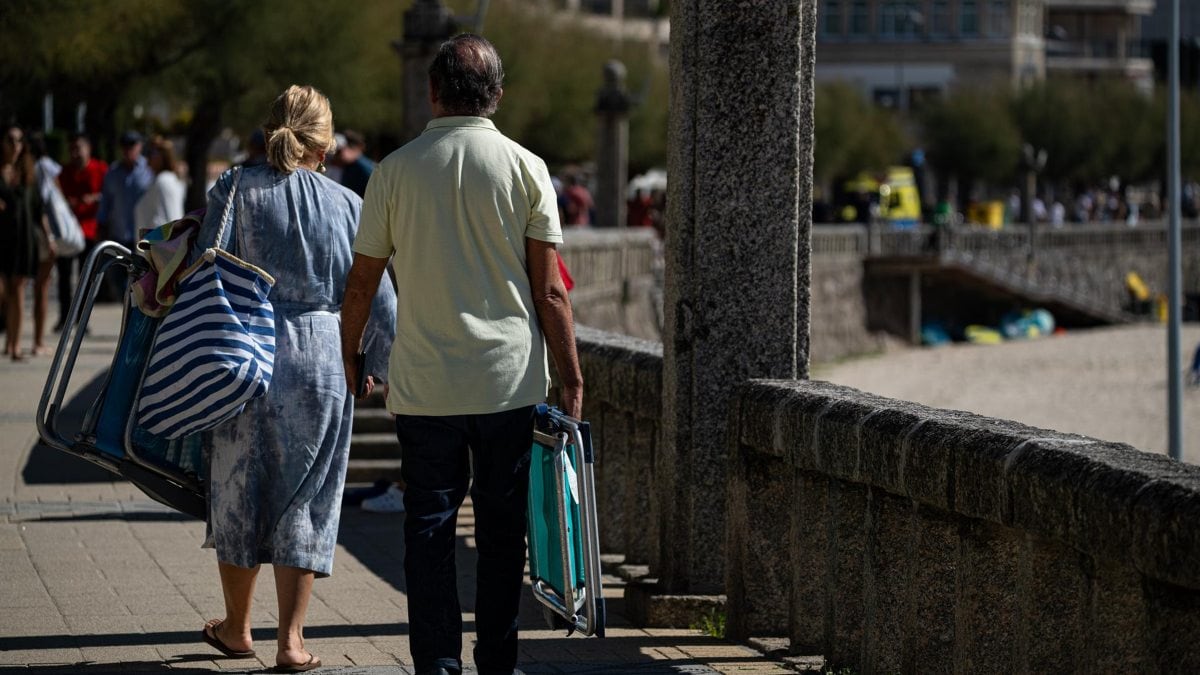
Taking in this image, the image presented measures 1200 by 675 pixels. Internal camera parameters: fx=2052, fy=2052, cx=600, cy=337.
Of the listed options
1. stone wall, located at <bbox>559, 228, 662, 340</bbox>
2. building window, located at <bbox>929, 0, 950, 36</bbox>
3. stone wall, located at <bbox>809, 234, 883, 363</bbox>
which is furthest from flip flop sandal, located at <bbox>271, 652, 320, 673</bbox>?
building window, located at <bbox>929, 0, 950, 36</bbox>

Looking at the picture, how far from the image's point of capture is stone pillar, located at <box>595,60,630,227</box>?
28.8m

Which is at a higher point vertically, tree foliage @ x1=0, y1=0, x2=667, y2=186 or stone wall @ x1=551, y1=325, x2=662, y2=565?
tree foliage @ x1=0, y1=0, x2=667, y2=186

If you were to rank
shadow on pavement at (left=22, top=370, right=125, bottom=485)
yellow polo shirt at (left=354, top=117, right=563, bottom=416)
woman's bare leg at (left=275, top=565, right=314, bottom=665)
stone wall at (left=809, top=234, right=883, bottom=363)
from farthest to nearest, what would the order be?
1. stone wall at (left=809, top=234, right=883, bottom=363)
2. shadow on pavement at (left=22, top=370, right=125, bottom=485)
3. woman's bare leg at (left=275, top=565, right=314, bottom=665)
4. yellow polo shirt at (left=354, top=117, right=563, bottom=416)

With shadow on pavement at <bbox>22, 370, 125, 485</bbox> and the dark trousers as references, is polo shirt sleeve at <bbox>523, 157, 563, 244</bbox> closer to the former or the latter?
the dark trousers

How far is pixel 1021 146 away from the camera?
85750 millimetres

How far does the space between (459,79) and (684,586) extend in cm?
234

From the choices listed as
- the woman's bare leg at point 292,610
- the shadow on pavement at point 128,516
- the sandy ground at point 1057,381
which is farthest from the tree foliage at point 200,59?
the woman's bare leg at point 292,610

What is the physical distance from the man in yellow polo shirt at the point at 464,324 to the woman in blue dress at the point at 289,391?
624 mm

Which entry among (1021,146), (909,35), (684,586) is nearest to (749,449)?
(684,586)

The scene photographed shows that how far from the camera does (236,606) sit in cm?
613

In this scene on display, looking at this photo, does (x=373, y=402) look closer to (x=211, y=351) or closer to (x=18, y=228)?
(x=18, y=228)

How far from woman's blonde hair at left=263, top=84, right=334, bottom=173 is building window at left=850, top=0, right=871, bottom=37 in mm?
96310

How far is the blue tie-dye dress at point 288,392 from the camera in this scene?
5.99 meters

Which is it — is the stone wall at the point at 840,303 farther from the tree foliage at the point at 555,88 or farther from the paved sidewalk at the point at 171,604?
the paved sidewalk at the point at 171,604
